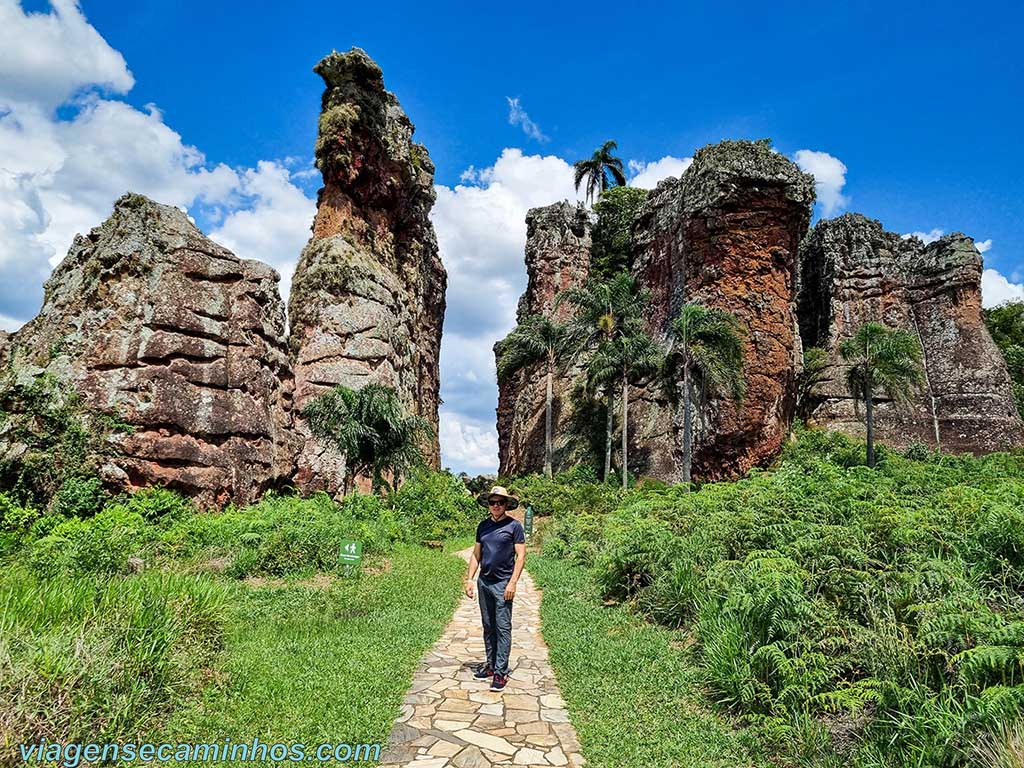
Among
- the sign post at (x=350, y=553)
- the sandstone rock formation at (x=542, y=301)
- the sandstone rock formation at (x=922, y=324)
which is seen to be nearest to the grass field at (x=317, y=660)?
the sign post at (x=350, y=553)

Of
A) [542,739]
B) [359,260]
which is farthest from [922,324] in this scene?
[542,739]

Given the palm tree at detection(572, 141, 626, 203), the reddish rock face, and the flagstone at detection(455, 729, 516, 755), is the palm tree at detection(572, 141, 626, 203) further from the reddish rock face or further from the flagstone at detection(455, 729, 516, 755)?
the flagstone at detection(455, 729, 516, 755)

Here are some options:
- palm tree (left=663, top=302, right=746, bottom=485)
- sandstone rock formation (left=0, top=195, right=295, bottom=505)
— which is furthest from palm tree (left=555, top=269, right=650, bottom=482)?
sandstone rock formation (left=0, top=195, right=295, bottom=505)

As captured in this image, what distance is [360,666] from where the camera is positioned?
18.6 feet

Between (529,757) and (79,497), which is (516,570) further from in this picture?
(79,497)

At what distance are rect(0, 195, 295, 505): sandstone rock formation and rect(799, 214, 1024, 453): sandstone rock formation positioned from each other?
109ft

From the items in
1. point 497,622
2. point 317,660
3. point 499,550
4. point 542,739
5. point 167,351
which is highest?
point 167,351

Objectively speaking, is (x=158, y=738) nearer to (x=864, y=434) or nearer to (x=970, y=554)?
(x=970, y=554)

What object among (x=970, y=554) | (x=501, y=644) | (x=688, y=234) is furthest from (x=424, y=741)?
(x=688, y=234)

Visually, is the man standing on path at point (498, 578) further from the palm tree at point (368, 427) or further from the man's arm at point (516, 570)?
the palm tree at point (368, 427)

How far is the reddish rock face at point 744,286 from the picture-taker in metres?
28.8

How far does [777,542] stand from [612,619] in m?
2.63

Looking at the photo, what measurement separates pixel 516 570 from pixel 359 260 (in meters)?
27.6

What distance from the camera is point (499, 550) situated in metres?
5.69
